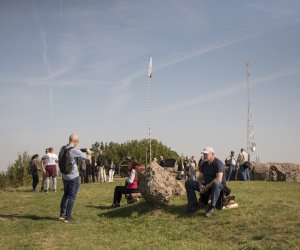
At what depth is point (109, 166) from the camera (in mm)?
30766

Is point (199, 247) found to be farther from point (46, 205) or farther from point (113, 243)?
point (46, 205)

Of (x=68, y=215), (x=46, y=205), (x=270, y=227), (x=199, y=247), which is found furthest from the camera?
(x=46, y=205)

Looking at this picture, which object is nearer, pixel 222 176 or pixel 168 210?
pixel 222 176

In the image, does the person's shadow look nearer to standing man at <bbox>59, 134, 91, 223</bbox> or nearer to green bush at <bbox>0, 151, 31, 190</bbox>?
standing man at <bbox>59, 134, 91, 223</bbox>

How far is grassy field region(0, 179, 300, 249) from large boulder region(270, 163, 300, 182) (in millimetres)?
16480

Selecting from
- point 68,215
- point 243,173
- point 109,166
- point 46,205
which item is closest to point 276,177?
point 243,173

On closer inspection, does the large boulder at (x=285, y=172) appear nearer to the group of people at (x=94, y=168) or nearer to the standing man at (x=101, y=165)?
the group of people at (x=94, y=168)

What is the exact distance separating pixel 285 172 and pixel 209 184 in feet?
61.7

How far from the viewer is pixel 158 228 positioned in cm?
1150

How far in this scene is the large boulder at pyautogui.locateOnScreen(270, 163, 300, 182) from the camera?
29.1 meters

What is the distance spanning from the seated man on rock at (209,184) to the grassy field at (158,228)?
0.36 meters

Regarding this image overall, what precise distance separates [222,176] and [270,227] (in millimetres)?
2316

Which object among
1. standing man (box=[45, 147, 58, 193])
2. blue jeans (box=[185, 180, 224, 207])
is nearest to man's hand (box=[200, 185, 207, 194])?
blue jeans (box=[185, 180, 224, 207])

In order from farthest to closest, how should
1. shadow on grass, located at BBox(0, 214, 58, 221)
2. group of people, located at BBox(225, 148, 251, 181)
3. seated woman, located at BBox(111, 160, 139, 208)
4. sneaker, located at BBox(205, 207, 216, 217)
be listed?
group of people, located at BBox(225, 148, 251, 181), seated woman, located at BBox(111, 160, 139, 208), shadow on grass, located at BBox(0, 214, 58, 221), sneaker, located at BBox(205, 207, 216, 217)
